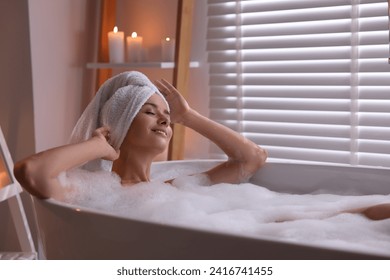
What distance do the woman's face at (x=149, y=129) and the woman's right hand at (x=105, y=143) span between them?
7 cm

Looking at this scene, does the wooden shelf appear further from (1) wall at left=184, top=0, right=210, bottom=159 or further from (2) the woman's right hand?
(2) the woman's right hand

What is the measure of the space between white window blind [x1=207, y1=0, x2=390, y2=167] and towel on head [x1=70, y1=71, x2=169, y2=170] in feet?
3.04

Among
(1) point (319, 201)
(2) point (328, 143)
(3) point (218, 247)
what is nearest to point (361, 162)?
(2) point (328, 143)

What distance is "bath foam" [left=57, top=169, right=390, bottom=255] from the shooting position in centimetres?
158

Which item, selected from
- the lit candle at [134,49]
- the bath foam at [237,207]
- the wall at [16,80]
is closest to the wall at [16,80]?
the wall at [16,80]

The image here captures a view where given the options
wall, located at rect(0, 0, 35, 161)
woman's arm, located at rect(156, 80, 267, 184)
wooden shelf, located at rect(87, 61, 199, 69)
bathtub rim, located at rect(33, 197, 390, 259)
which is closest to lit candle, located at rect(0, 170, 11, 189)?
wall, located at rect(0, 0, 35, 161)

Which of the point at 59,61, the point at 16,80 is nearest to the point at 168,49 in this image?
the point at 59,61

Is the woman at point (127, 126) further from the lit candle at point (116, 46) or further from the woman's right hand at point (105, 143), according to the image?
the lit candle at point (116, 46)

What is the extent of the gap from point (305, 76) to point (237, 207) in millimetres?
884

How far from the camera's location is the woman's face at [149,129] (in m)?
1.87

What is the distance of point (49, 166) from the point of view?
1518 mm

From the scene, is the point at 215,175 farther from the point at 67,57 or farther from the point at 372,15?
the point at 67,57

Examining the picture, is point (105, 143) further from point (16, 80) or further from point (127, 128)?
point (16, 80)

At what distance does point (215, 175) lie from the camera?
Answer: 7.12 feet
